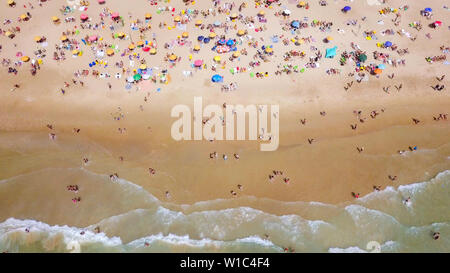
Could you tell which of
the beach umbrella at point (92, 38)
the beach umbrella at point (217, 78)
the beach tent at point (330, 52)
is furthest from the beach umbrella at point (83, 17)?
the beach tent at point (330, 52)

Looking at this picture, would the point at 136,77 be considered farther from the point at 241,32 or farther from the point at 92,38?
the point at 241,32

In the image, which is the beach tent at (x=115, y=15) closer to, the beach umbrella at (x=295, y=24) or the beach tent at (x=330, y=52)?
the beach umbrella at (x=295, y=24)

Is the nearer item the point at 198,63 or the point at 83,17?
the point at 198,63

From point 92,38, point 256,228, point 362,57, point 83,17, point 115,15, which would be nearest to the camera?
point 256,228

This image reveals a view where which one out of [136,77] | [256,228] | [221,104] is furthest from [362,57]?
[136,77]

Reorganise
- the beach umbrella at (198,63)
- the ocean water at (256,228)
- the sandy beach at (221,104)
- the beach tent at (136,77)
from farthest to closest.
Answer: the beach umbrella at (198,63), the beach tent at (136,77), the sandy beach at (221,104), the ocean water at (256,228)

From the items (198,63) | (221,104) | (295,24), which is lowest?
(221,104)
